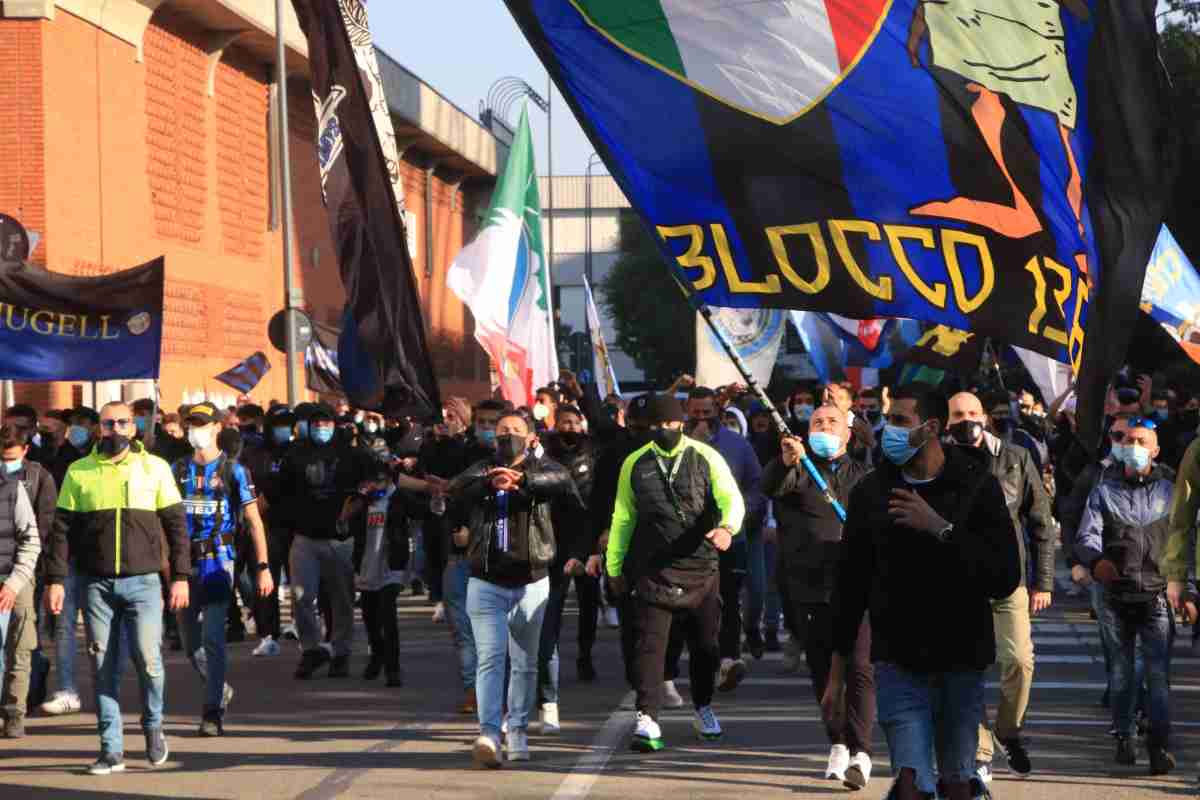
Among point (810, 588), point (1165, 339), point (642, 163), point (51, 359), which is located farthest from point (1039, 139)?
point (1165, 339)

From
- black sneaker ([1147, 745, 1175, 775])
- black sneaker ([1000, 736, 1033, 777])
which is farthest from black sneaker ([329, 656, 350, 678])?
black sneaker ([1147, 745, 1175, 775])

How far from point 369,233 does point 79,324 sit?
13.9 ft

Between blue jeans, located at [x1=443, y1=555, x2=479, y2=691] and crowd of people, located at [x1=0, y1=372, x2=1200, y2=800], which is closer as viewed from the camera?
crowd of people, located at [x1=0, y1=372, x2=1200, y2=800]

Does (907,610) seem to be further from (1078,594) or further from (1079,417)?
(1078,594)

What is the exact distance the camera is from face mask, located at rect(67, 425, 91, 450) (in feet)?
58.2

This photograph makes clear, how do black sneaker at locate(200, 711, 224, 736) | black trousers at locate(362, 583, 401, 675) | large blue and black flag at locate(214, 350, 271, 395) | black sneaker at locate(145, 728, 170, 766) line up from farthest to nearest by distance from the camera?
large blue and black flag at locate(214, 350, 271, 395) → black trousers at locate(362, 583, 401, 675) → black sneaker at locate(200, 711, 224, 736) → black sneaker at locate(145, 728, 170, 766)

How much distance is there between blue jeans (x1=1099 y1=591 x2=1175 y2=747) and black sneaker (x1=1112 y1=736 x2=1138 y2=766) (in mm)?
41

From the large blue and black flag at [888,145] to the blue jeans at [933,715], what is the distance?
2.32 meters

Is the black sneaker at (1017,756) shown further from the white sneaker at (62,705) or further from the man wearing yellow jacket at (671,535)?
the white sneaker at (62,705)

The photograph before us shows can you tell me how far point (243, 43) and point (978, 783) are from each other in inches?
1224

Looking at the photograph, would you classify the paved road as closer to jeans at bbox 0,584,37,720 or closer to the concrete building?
jeans at bbox 0,584,37,720

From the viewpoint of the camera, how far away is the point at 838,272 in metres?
10.2

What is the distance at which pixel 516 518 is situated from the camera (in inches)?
455

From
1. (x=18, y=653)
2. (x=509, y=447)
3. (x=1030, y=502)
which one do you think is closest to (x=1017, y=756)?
(x=1030, y=502)
